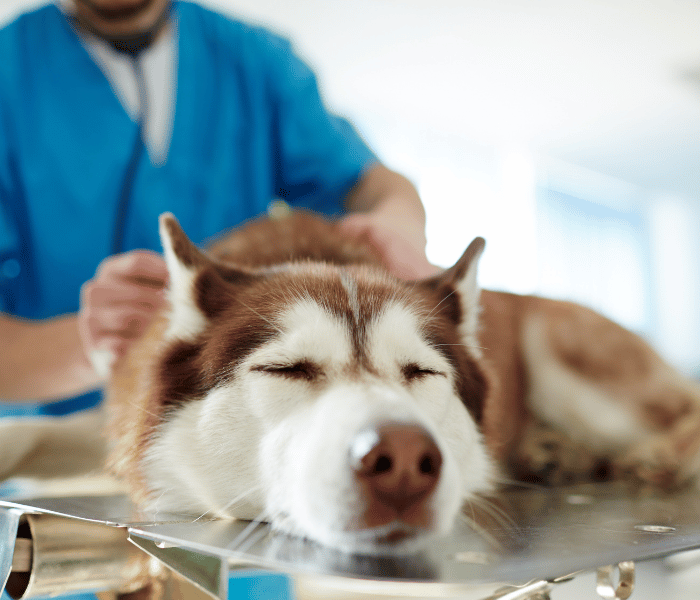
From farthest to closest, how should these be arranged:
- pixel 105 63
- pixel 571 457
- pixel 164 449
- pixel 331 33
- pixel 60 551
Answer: pixel 331 33 → pixel 105 63 → pixel 571 457 → pixel 164 449 → pixel 60 551

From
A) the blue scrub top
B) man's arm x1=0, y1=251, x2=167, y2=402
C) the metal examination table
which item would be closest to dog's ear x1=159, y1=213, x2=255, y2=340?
man's arm x1=0, y1=251, x2=167, y2=402

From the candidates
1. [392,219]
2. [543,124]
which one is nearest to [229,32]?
[392,219]

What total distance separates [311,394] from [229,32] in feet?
4.03

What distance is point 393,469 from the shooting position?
459 millimetres

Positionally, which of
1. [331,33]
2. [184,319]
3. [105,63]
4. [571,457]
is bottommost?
[571,457]

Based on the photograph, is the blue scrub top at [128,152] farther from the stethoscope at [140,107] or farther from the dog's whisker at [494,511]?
the dog's whisker at [494,511]

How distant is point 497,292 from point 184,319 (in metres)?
0.85

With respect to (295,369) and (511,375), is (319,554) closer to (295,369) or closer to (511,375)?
(295,369)

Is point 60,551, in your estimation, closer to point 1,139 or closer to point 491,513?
point 491,513

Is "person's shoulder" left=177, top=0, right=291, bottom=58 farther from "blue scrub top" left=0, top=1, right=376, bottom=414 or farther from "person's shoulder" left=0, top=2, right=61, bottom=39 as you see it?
"person's shoulder" left=0, top=2, right=61, bottom=39

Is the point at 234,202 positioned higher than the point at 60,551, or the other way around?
the point at 234,202

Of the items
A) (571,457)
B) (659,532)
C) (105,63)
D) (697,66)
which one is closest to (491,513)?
(659,532)

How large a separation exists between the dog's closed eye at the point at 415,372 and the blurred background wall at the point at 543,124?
93 cm

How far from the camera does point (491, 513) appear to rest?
2.24 feet
